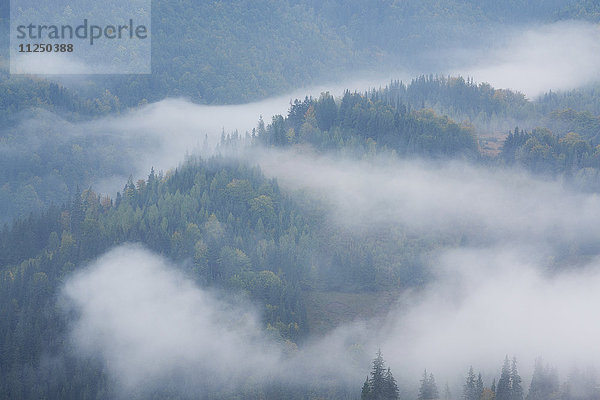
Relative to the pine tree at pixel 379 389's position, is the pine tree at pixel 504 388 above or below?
below

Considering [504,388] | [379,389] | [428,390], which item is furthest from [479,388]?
[379,389]

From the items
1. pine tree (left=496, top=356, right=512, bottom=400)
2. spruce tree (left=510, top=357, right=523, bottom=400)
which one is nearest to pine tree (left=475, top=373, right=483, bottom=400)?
pine tree (left=496, top=356, right=512, bottom=400)

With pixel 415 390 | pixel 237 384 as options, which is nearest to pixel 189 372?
pixel 237 384

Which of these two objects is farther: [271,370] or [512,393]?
[271,370]

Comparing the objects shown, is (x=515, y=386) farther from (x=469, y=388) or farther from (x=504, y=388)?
(x=469, y=388)

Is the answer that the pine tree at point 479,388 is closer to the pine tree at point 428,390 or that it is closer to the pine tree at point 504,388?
the pine tree at point 504,388

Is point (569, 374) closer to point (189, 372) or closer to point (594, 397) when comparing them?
point (594, 397)

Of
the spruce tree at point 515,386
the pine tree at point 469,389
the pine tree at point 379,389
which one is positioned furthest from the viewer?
the spruce tree at point 515,386

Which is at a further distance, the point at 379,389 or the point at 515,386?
the point at 515,386

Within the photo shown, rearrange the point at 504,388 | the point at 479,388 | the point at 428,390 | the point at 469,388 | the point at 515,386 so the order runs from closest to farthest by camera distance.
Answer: the point at 428,390 → the point at 479,388 → the point at 504,388 → the point at 469,388 → the point at 515,386

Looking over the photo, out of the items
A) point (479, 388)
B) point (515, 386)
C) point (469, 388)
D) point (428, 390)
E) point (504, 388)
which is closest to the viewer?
point (428, 390)

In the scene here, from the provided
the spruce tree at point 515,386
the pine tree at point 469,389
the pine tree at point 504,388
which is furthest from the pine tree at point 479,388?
the spruce tree at point 515,386
